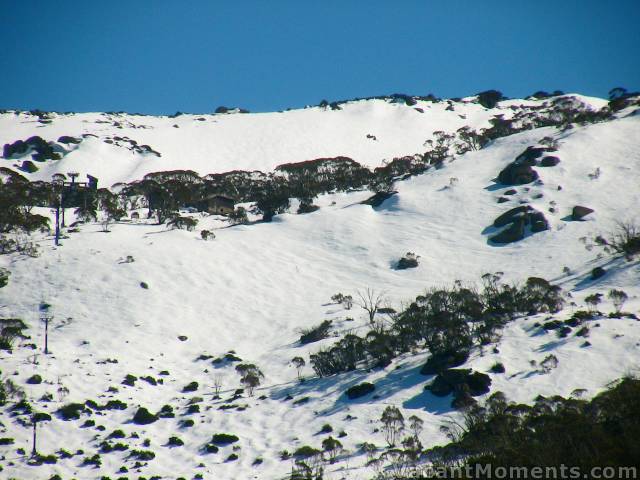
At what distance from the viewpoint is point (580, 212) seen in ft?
191

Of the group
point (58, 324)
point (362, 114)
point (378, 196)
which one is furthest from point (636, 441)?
point (362, 114)

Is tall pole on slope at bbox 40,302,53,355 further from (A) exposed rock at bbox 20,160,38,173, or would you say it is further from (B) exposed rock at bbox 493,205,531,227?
(A) exposed rock at bbox 20,160,38,173

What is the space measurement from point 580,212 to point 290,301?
115 ft

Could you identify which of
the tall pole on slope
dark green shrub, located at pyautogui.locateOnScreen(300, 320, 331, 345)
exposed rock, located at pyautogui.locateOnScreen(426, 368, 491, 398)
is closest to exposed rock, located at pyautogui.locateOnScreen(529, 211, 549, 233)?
dark green shrub, located at pyautogui.locateOnScreen(300, 320, 331, 345)

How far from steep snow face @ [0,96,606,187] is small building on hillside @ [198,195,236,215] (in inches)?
1194

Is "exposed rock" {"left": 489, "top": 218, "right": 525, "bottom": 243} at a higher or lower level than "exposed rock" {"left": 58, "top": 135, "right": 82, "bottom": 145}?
lower

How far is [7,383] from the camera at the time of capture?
30328mm

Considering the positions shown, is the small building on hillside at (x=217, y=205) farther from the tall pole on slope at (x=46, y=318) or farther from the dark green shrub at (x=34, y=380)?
the dark green shrub at (x=34, y=380)

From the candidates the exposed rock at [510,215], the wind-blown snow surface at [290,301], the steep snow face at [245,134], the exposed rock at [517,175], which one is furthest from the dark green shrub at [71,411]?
the steep snow face at [245,134]

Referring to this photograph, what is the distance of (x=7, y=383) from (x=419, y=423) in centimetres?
2407

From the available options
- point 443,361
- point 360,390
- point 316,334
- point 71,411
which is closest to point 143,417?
point 71,411

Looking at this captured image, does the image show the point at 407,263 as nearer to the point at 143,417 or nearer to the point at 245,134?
the point at 143,417

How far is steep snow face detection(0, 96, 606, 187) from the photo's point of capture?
11094 cm

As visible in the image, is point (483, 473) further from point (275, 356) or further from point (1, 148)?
point (1, 148)
